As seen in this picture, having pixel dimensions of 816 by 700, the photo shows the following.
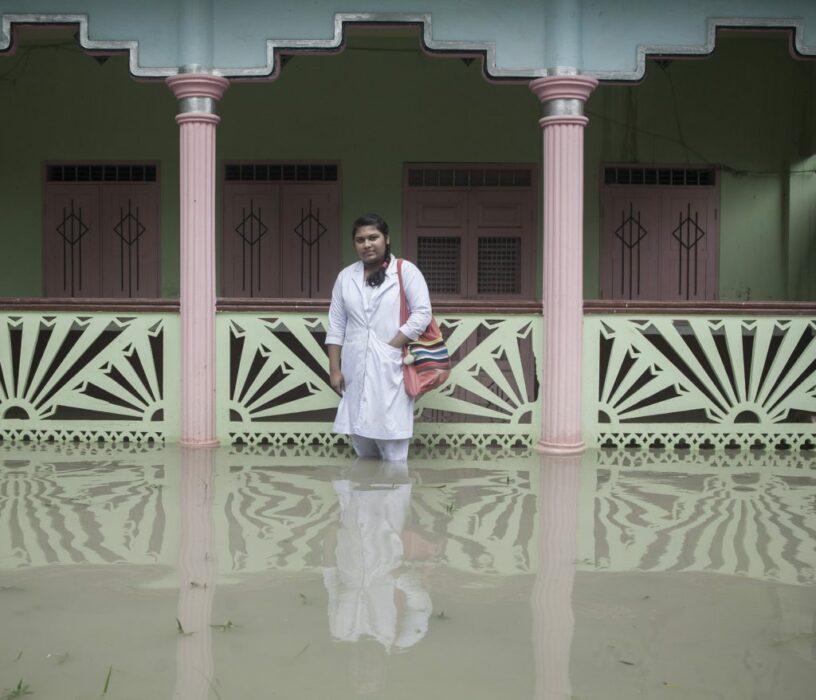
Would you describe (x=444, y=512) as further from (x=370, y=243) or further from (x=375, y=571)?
(x=370, y=243)

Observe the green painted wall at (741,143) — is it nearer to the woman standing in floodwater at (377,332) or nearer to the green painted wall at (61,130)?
the woman standing in floodwater at (377,332)

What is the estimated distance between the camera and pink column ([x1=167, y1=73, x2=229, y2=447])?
7754 mm

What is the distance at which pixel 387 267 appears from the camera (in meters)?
7.03

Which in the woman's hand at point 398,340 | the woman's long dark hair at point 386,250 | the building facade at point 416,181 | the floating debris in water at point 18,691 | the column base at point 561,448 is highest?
the building facade at point 416,181

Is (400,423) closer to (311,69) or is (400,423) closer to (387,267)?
(387,267)

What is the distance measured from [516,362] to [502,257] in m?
2.87

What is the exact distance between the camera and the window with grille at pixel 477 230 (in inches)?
412

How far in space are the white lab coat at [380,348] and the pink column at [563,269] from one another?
116 centimetres

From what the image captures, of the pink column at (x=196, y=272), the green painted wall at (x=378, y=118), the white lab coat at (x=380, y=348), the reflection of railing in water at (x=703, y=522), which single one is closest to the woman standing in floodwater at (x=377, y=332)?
the white lab coat at (x=380, y=348)

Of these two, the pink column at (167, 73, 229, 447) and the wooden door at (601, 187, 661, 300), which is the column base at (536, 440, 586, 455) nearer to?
the pink column at (167, 73, 229, 447)

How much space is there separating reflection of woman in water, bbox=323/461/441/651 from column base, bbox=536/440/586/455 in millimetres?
1643

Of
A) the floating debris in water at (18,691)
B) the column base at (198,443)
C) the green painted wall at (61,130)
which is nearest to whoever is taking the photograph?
the floating debris in water at (18,691)

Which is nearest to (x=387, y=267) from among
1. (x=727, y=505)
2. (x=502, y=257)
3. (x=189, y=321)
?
(x=189, y=321)

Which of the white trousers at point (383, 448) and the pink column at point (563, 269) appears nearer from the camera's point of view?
the white trousers at point (383, 448)
